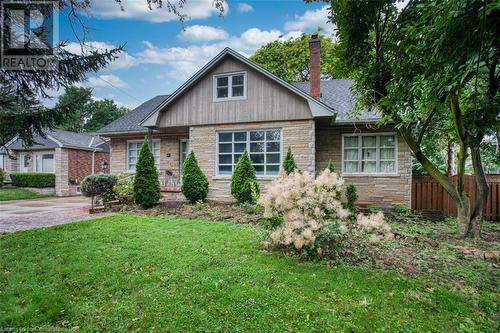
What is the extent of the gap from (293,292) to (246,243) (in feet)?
6.93

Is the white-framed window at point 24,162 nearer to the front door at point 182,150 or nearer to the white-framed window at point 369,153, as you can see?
the front door at point 182,150

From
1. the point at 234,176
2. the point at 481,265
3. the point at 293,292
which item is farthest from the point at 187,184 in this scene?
the point at 481,265

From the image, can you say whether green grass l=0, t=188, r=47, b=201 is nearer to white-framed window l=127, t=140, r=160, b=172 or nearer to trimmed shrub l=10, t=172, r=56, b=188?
trimmed shrub l=10, t=172, r=56, b=188

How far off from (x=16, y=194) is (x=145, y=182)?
35.9 ft

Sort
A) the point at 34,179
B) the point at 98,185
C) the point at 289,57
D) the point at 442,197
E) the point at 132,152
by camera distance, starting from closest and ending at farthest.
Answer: the point at 442,197
the point at 98,185
the point at 132,152
the point at 34,179
the point at 289,57

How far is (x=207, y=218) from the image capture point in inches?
328

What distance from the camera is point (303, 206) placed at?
4.71 metres

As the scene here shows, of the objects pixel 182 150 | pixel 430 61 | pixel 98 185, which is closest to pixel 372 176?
pixel 430 61

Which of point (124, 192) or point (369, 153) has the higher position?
point (369, 153)

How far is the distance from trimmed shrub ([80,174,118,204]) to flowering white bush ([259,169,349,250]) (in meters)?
7.81

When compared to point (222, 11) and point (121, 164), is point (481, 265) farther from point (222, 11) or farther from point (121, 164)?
point (121, 164)

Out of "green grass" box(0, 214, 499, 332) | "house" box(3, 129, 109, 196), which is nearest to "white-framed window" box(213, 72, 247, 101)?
"green grass" box(0, 214, 499, 332)

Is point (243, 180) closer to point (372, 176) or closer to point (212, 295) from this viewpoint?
point (372, 176)

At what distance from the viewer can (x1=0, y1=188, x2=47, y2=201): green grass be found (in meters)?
14.8
